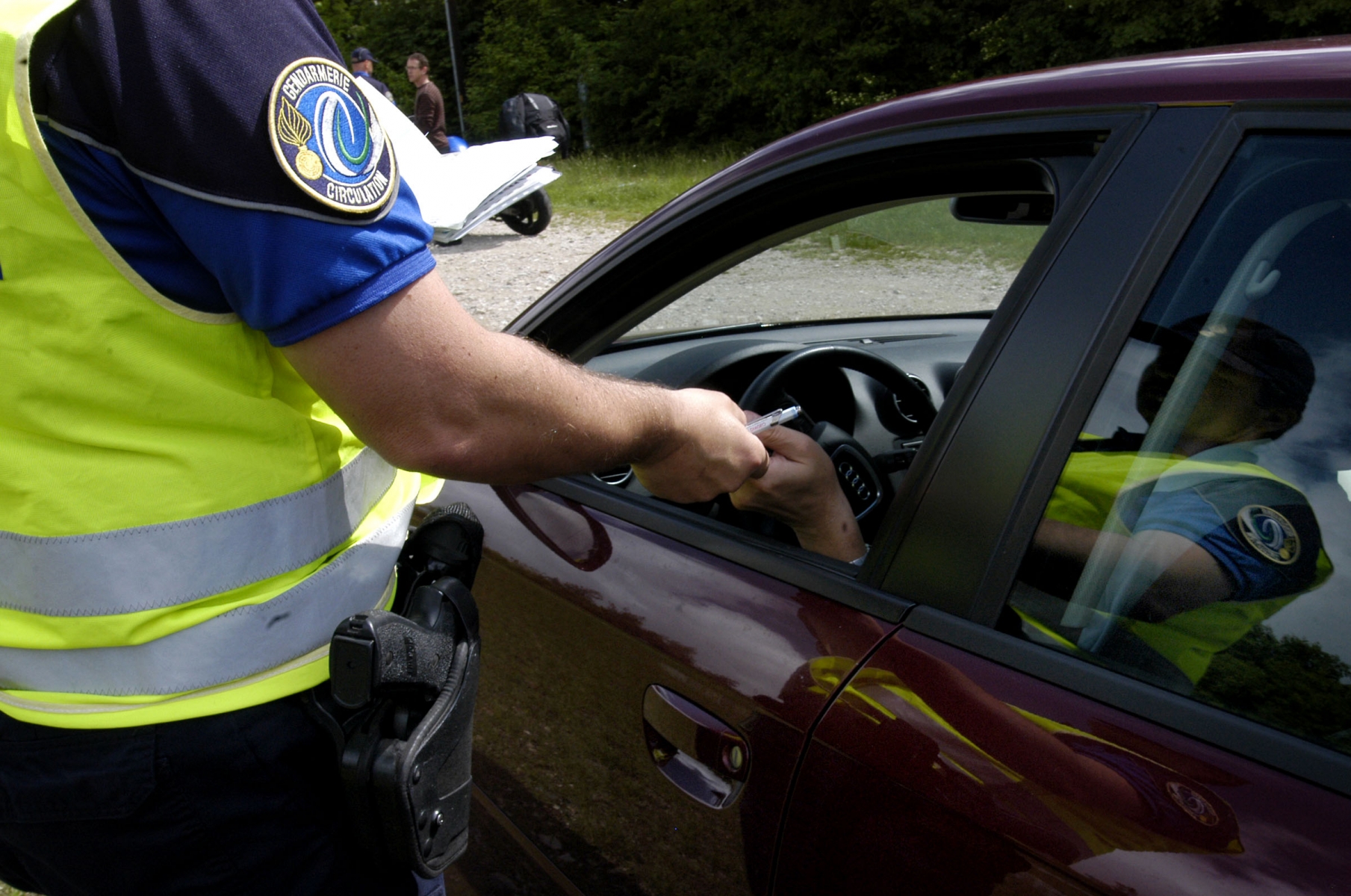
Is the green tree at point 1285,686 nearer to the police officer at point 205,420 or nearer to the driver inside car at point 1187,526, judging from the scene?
the driver inside car at point 1187,526

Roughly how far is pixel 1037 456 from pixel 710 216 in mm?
650

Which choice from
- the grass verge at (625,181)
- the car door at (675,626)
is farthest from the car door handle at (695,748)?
the grass verge at (625,181)

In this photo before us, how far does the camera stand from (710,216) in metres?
1.49

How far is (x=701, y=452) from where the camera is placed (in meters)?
1.27

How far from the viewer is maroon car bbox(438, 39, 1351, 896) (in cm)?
87

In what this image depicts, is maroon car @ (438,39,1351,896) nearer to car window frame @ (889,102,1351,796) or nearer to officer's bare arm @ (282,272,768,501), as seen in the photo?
car window frame @ (889,102,1351,796)

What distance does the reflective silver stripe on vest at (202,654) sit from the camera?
39.9 inches

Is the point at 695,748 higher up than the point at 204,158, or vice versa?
the point at 204,158

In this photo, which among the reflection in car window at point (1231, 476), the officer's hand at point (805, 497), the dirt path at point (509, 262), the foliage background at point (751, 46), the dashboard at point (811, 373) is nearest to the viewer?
the reflection in car window at point (1231, 476)

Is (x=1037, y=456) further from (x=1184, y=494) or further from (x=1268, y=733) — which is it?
(x=1268, y=733)

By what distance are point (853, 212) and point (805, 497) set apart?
0.43m

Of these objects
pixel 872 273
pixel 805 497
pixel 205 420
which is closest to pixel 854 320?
pixel 872 273

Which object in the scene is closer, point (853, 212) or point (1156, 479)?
point (1156, 479)

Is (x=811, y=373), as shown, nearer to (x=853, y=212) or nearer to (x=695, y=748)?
(x=853, y=212)
